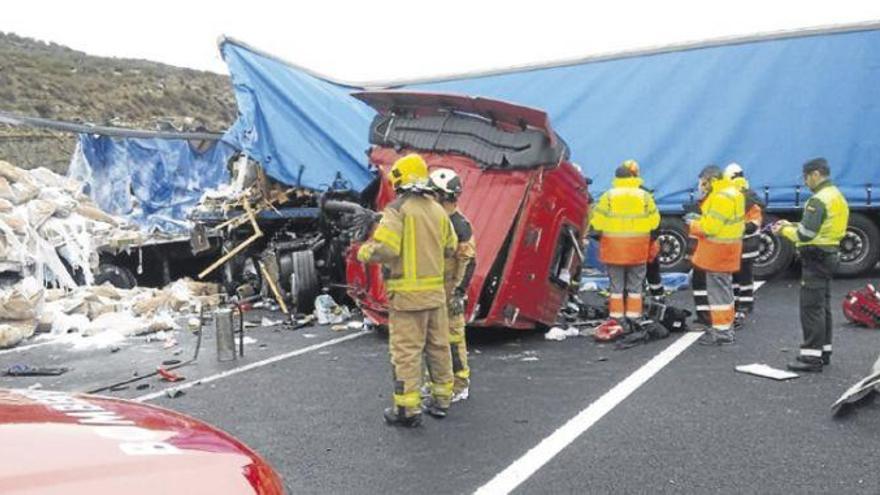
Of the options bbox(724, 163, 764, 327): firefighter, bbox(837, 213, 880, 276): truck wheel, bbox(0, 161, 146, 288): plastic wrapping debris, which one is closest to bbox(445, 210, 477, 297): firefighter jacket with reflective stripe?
bbox(724, 163, 764, 327): firefighter

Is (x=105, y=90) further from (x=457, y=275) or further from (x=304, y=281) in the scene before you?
(x=457, y=275)

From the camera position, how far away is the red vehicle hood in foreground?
6.10ft

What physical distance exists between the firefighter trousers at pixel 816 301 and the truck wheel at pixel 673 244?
4636 millimetres

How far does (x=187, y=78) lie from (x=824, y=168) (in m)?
52.2

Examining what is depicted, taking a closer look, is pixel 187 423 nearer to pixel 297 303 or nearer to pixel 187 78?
pixel 297 303

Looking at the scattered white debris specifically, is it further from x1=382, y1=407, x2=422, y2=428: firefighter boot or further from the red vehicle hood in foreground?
the red vehicle hood in foreground

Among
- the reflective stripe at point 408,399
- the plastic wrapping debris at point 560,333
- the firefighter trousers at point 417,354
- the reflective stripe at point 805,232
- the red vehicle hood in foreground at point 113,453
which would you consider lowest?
the plastic wrapping debris at point 560,333

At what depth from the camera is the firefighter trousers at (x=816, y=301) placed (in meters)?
6.00

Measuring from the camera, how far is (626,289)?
7.85 m

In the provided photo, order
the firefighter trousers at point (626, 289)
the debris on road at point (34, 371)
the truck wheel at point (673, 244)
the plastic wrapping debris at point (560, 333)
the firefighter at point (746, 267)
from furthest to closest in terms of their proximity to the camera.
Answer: the truck wheel at point (673, 244)
the firefighter at point (746, 267)
the firefighter trousers at point (626, 289)
the plastic wrapping debris at point (560, 333)
the debris on road at point (34, 371)

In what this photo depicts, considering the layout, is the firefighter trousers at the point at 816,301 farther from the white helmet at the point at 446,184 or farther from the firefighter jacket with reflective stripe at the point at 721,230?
the white helmet at the point at 446,184

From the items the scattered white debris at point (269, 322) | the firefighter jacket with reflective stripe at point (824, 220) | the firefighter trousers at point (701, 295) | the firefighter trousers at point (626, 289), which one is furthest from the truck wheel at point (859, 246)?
the scattered white debris at point (269, 322)

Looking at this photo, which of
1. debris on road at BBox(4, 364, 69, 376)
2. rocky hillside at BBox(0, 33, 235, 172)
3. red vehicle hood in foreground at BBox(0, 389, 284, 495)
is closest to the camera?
red vehicle hood in foreground at BBox(0, 389, 284, 495)

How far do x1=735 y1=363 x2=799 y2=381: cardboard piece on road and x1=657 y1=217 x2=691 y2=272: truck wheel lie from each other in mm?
4698
